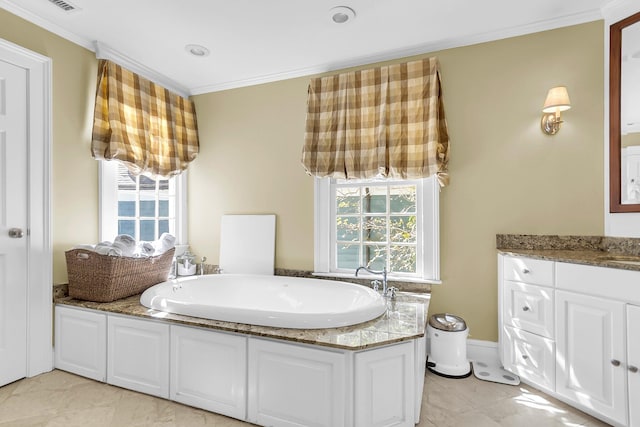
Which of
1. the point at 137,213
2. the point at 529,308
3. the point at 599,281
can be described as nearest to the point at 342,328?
the point at 529,308

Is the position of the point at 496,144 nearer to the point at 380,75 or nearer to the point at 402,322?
the point at 380,75

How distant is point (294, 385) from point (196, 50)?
8.27 feet

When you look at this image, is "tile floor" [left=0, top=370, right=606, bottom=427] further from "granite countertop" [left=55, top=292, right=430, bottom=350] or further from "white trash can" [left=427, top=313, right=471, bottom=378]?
"granite countertop" [left=55, top=292, right=430, bottom=350]

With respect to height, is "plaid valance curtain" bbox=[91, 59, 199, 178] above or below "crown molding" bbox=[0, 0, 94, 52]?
below

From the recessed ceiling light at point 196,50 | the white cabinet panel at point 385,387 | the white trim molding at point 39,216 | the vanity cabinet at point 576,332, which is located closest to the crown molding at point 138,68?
the white trim molding at point 39,216

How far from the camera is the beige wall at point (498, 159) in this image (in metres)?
2.26

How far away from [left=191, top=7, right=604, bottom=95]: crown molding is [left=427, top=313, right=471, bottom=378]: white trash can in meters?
2.05

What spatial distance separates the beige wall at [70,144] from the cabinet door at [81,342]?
0.33 metres

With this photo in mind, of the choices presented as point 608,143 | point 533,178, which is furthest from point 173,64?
point 608,143

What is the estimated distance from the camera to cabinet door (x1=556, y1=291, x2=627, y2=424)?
1664mm

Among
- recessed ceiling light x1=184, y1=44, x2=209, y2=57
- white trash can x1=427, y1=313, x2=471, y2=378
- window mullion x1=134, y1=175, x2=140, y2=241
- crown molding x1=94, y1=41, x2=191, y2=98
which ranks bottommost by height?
white trash can x1=427, y1=313, x2=471, y2=378

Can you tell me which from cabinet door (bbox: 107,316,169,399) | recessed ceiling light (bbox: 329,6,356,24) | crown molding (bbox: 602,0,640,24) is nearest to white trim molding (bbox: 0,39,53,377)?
cabinet door (bbox: 107,316,169,399)

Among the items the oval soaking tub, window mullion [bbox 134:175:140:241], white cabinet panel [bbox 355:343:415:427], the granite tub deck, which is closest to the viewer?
white cabinet panel [bbox 355:343:415:427]

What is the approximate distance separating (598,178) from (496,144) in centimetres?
66
